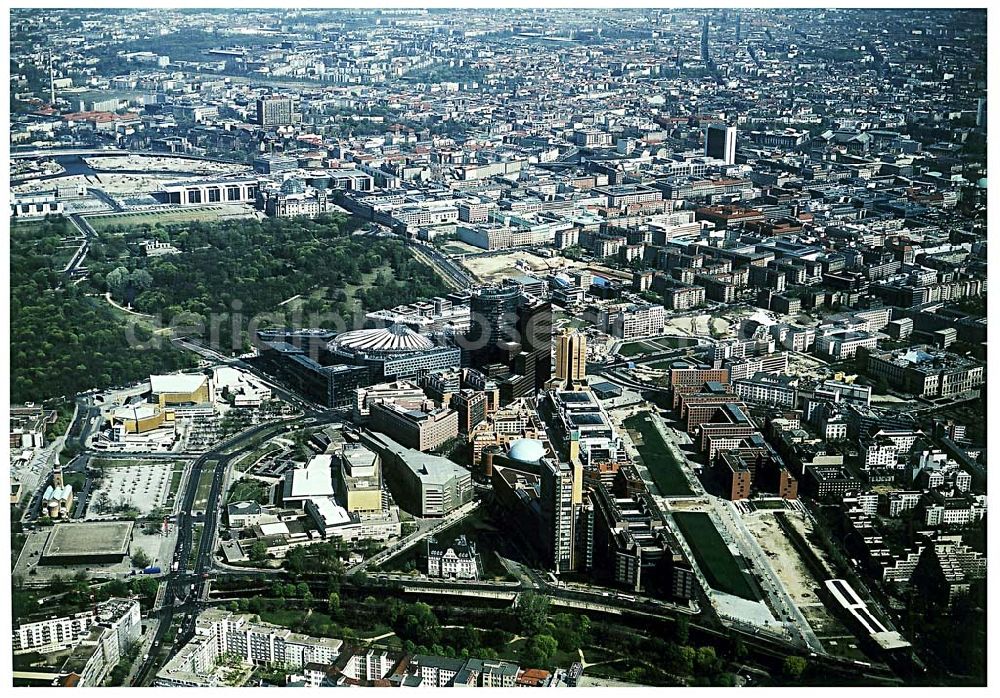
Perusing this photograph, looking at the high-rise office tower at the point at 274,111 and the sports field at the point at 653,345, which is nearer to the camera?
the sports field at the point at 653,345

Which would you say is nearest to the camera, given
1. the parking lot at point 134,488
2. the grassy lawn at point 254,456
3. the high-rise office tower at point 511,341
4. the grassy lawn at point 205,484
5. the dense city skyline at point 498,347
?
the dense city skyline at point 498,347

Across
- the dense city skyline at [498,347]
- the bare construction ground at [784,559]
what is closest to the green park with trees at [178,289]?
the dense city skyline at [498,347]

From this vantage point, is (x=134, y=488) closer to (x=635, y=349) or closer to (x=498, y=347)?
(x=498, y=347)

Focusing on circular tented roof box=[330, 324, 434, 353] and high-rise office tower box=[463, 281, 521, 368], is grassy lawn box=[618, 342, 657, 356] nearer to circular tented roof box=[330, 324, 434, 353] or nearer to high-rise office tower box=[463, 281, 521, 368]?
high-rise office tower box=[463, 281, 521, 368]

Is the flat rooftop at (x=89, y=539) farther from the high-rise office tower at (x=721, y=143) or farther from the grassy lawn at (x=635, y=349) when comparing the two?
the high-rise office tower at (x=721, y=143)

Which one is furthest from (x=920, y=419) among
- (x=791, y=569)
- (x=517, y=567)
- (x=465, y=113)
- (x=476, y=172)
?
(x=465, y=113)

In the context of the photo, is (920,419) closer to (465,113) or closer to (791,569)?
(791,569)
